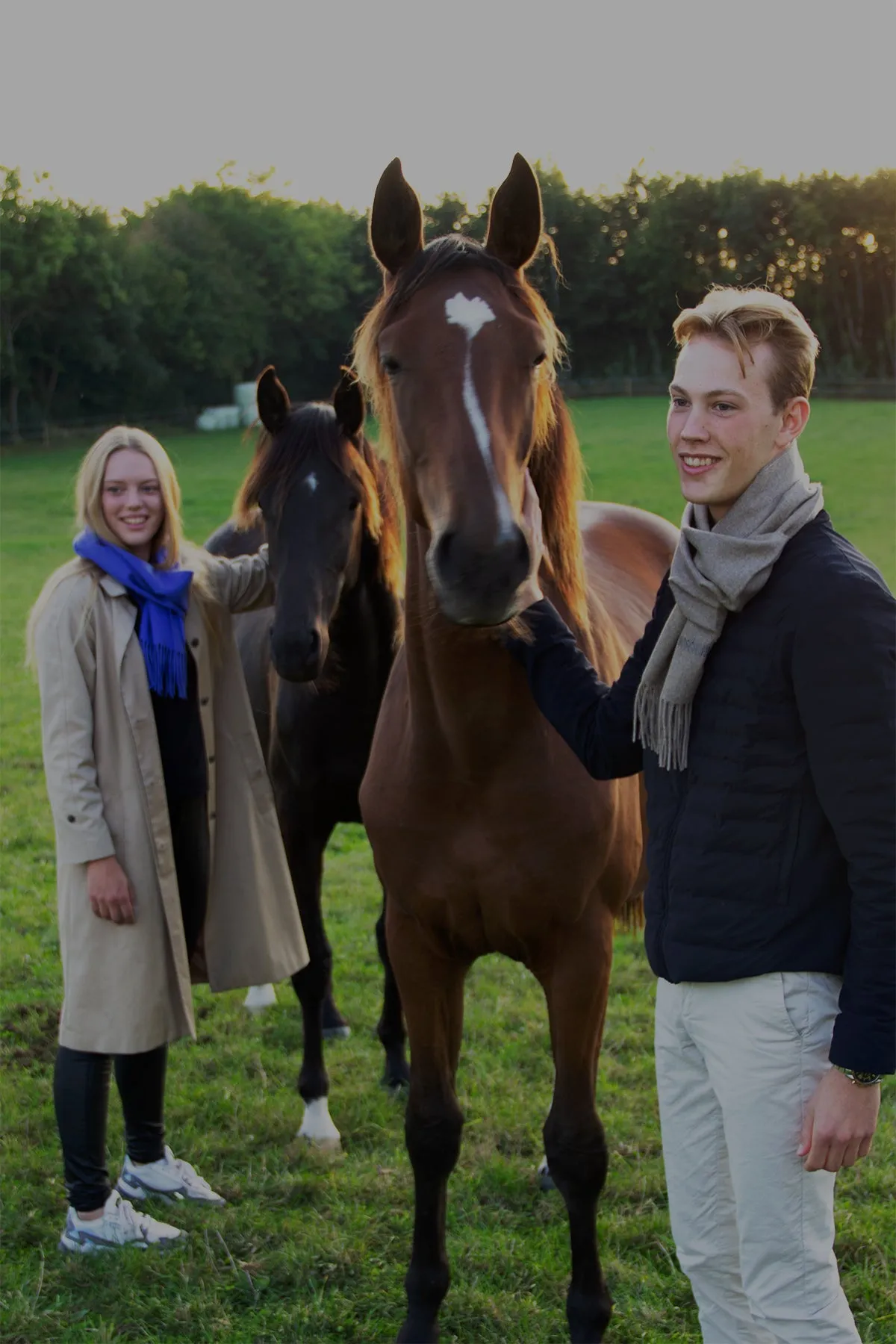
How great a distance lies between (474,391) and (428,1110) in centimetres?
176

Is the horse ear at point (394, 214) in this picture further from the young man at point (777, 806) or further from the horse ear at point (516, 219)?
the young man at point (777, 806)

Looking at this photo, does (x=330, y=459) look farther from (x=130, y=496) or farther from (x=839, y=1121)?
(x=839, y=1121)

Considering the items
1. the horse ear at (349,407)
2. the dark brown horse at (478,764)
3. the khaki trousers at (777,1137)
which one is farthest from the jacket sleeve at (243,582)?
the khaki trousers at (777,1137)

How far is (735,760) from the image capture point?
1.92 meters

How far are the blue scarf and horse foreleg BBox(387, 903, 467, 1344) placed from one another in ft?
3.13

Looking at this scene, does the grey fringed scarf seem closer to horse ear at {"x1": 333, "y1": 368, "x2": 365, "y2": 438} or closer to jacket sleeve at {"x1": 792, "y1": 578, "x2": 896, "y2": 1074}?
jacket sleeve at {"x1": 792, "y1": 578, "x2": 896, "y2": 1074}

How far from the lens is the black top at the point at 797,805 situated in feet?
5.80

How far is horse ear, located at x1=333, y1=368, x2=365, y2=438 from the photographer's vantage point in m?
3.94

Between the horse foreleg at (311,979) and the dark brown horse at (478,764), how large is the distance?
1.05m

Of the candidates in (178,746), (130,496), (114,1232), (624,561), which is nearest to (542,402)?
(130,496)

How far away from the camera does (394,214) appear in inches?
101

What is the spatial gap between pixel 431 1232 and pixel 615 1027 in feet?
5.62

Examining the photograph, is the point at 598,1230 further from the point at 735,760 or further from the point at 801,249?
the point at 801,249

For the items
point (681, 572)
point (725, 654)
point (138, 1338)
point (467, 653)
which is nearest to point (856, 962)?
point (725, 654)
